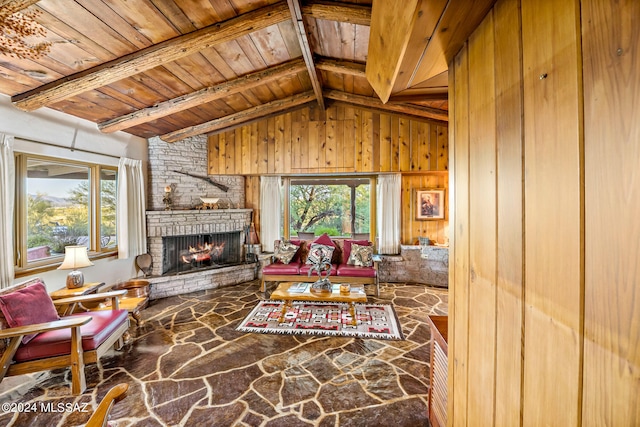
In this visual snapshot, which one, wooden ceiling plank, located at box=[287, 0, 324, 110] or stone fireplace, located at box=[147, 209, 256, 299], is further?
stone fireplace, located at box=[147, 209, 256, 299]

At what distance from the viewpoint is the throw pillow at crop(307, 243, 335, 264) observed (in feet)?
15.3

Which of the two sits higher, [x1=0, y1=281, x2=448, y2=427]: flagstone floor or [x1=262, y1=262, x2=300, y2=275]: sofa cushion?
[x1=262, y1=262, x2=300, y2=275]: sofa cushion

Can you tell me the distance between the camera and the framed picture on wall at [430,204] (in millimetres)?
5160

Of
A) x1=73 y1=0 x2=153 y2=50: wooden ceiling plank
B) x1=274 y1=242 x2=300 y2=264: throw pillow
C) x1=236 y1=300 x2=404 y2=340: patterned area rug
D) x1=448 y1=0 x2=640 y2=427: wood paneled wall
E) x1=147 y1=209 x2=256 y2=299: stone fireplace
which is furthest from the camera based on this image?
x1=274 y1=242 x2=300 y2=264: throw pillow

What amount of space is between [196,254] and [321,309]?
266 cm

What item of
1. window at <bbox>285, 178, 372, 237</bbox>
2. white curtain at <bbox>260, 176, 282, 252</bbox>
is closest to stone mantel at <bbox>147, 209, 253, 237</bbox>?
white curtain at <bbox>260, 176, 282, 252</bbox>

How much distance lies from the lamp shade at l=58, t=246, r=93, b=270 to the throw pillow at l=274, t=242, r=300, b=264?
2600mm

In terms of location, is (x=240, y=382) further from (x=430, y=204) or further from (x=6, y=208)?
(x=430, y=204)

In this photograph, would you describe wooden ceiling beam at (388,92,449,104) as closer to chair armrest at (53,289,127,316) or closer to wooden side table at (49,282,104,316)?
chair armrest at (53,289,127,316)

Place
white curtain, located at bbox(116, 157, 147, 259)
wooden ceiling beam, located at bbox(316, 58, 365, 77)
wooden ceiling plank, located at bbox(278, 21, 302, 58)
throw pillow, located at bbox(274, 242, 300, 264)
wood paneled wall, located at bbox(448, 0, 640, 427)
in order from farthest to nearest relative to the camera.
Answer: throw pillow, located at bbox(274, 242, 300, 264)
white curtain, located at bbox(116, 157, 147, 259)
wooden ceiling beam, located at bbox(316, 58, 365, 77)
wooden ceiling plank, located at bbox(278, 21, 302, 58)
wood paneled wall, located at bbox(448, 0, 640, 427)

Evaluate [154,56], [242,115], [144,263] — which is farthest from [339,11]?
[144,263]

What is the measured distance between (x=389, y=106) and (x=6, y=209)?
4862mm

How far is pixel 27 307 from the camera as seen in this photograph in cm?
223

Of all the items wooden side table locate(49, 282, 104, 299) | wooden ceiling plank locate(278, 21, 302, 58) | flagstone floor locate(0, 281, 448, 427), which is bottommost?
flagstone floor locate(0, 281, 448, 427)
